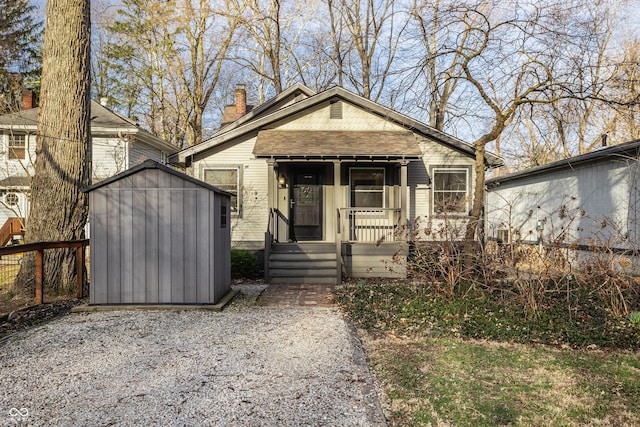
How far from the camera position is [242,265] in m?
10.3

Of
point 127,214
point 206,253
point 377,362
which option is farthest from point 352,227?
point 377,362

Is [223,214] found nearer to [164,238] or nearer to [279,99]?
[164,238]

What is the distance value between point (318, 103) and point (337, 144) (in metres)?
1.82

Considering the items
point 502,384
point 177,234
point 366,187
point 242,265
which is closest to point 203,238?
point 177,234

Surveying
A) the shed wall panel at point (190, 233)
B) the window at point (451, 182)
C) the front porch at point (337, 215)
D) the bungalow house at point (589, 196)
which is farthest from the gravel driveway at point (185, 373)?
the window at point (451, 182)

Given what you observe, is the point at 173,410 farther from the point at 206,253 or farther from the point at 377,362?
the point at 206,253

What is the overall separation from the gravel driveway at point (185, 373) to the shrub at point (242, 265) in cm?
434

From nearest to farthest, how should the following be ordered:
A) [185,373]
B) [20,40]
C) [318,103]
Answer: [185,373] < [318,103] < [20,40]

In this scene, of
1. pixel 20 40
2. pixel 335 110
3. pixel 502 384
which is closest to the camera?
pixel 502 384

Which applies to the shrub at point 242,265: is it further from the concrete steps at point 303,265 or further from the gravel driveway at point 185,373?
the gravel driveway at point 185,373

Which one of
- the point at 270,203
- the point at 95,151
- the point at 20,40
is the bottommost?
the point at 270,203

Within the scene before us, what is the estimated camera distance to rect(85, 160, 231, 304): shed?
20.4 ft

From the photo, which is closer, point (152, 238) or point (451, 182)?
point (152, 238)

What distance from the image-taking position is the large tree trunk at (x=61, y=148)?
7.24 meters
